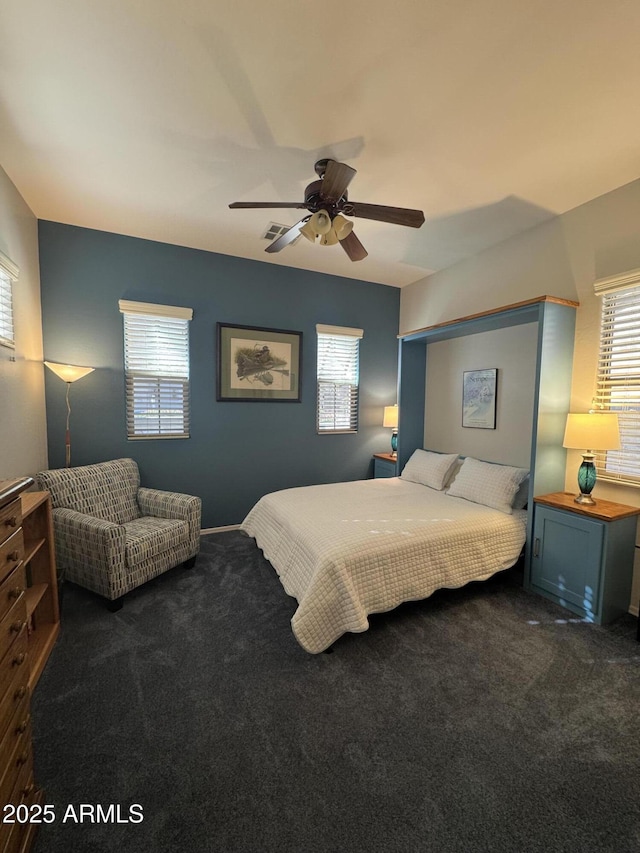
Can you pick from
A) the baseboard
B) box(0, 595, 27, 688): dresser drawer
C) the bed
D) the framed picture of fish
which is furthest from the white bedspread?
the framed picture of fish

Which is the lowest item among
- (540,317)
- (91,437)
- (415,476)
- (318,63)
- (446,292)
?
(415,476)

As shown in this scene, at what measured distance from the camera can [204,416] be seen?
3.84 meters

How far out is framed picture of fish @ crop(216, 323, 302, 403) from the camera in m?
3.88

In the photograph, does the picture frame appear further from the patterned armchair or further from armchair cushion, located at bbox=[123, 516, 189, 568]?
armchair cushion, located at bbox=[123, 516, 189, 568]

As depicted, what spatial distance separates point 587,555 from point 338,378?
9.91 feet

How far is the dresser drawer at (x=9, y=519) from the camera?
1.14m

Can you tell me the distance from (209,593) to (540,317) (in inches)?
128

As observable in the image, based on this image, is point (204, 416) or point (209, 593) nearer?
point (209, 593)

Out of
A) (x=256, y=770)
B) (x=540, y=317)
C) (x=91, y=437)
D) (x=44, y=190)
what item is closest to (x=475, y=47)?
(x=540, y=317)

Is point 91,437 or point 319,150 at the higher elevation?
point 319,150

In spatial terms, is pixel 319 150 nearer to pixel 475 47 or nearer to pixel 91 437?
pixel 475 47

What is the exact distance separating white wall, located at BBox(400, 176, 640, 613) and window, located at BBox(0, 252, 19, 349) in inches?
155

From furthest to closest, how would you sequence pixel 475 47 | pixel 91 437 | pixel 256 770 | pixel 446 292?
pixel 446 292 → pixel 91 437 → pixel 475 47 → pixel 256 770

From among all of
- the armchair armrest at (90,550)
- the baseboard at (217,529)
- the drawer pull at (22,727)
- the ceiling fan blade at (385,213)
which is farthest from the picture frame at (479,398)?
the drawer pull at (22,727)
